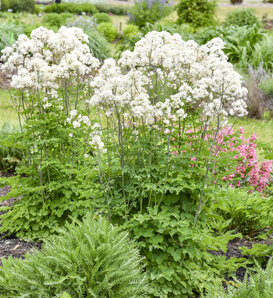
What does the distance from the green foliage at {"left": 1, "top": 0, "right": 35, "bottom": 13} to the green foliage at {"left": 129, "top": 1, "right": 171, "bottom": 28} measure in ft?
28.6

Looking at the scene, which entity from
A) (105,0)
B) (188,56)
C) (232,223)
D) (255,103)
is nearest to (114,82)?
(188,56)

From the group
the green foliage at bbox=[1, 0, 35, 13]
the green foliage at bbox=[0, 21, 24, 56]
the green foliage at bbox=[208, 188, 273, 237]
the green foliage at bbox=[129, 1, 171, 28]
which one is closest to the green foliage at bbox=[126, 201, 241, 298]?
the green foliage at bbox=[208, 188, 273, 237]

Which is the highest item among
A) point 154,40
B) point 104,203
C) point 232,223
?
point 154,40

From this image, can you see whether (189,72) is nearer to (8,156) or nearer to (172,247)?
(172,247)

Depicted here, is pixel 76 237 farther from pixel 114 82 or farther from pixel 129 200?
pixel 114 82

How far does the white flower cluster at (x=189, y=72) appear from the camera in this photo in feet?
9.36

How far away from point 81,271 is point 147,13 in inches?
763

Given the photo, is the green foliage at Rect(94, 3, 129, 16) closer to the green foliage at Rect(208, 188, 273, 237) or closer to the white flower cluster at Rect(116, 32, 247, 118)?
the green foliage at Rect(208, 188, 273, 237)

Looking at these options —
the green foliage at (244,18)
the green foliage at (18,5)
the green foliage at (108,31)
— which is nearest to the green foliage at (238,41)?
the green foliage at (244,18)

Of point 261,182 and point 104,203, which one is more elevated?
point 104,203

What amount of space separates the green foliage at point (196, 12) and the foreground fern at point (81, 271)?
675 inches

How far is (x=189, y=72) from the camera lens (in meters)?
3.48

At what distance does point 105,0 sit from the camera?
36375mm

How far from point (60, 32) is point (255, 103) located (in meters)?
6.23
